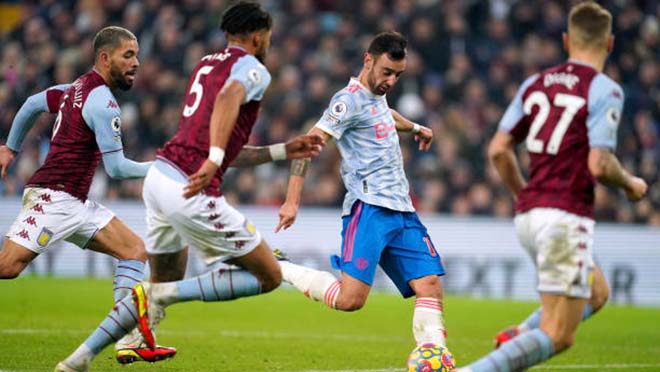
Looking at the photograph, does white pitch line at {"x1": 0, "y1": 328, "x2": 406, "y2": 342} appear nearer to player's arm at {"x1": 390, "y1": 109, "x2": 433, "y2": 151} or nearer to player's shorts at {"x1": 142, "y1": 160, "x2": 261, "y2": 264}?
player's arm at {"x1": 390, "y1": 109, "x2": 433, "y2": 151}

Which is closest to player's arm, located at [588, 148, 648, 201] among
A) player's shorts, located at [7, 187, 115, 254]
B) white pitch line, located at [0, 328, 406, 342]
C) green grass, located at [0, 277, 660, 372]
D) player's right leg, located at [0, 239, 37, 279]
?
green grass, located at [0, 277, 660, 372]

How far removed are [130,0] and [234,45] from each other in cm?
1841

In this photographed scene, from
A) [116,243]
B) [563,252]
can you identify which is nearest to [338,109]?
[116,243]

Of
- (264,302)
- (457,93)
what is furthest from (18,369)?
(457,93)

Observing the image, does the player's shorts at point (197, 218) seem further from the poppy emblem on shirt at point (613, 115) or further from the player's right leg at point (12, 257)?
the poppy emblem on shirt at point (613, 115)

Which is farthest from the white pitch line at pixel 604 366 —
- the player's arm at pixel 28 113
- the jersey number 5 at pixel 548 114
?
the player's arm at pixel 28 113

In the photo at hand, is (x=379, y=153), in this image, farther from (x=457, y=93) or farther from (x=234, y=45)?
(x=457, y=93)

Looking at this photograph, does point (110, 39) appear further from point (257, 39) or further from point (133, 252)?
point (257, 39)

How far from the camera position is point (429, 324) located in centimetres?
815

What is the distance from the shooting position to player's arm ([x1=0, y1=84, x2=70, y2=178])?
9.06 m

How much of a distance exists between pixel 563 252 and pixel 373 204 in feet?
7.91

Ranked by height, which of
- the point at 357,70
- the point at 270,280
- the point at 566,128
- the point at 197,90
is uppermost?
the point at 357,70

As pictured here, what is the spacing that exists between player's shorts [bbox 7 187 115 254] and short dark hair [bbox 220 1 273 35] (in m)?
2.31

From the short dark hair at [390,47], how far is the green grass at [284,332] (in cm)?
260
